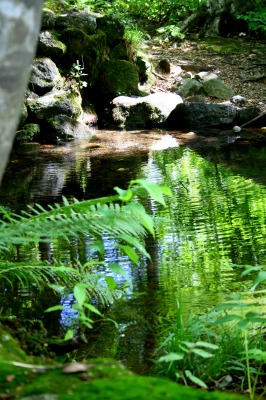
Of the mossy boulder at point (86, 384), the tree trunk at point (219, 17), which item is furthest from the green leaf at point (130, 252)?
the tree trunk at point (219, 17)

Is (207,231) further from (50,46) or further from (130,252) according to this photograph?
(50,46)

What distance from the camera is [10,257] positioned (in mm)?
4684

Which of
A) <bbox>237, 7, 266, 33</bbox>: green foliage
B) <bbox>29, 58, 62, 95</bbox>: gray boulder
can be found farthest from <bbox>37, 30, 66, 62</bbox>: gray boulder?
<bbox>237, 7, 266, 33</bbox>: green foliage

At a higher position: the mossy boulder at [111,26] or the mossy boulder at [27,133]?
the mossy boulder at [111,26]

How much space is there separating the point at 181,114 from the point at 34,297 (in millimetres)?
9890

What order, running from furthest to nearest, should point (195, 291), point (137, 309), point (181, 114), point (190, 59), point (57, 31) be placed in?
1. point (190, 59)
2. point (57, 31)
3. point (181, 114)
4. point (195, 291)
5. point (137, 309)

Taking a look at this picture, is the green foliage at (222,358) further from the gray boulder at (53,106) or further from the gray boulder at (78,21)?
the gray boulder at (78,21)

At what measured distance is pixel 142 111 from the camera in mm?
13734

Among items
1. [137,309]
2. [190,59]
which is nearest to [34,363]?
[137,309]

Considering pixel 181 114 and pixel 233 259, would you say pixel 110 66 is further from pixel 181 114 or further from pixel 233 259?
pixel 233 259

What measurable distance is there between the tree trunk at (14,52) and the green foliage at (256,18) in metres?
17.2

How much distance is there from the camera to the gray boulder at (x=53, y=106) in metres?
12.9

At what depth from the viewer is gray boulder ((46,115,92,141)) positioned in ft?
41.5

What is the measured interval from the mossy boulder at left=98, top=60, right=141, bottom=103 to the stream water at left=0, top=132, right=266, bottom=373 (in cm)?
285
